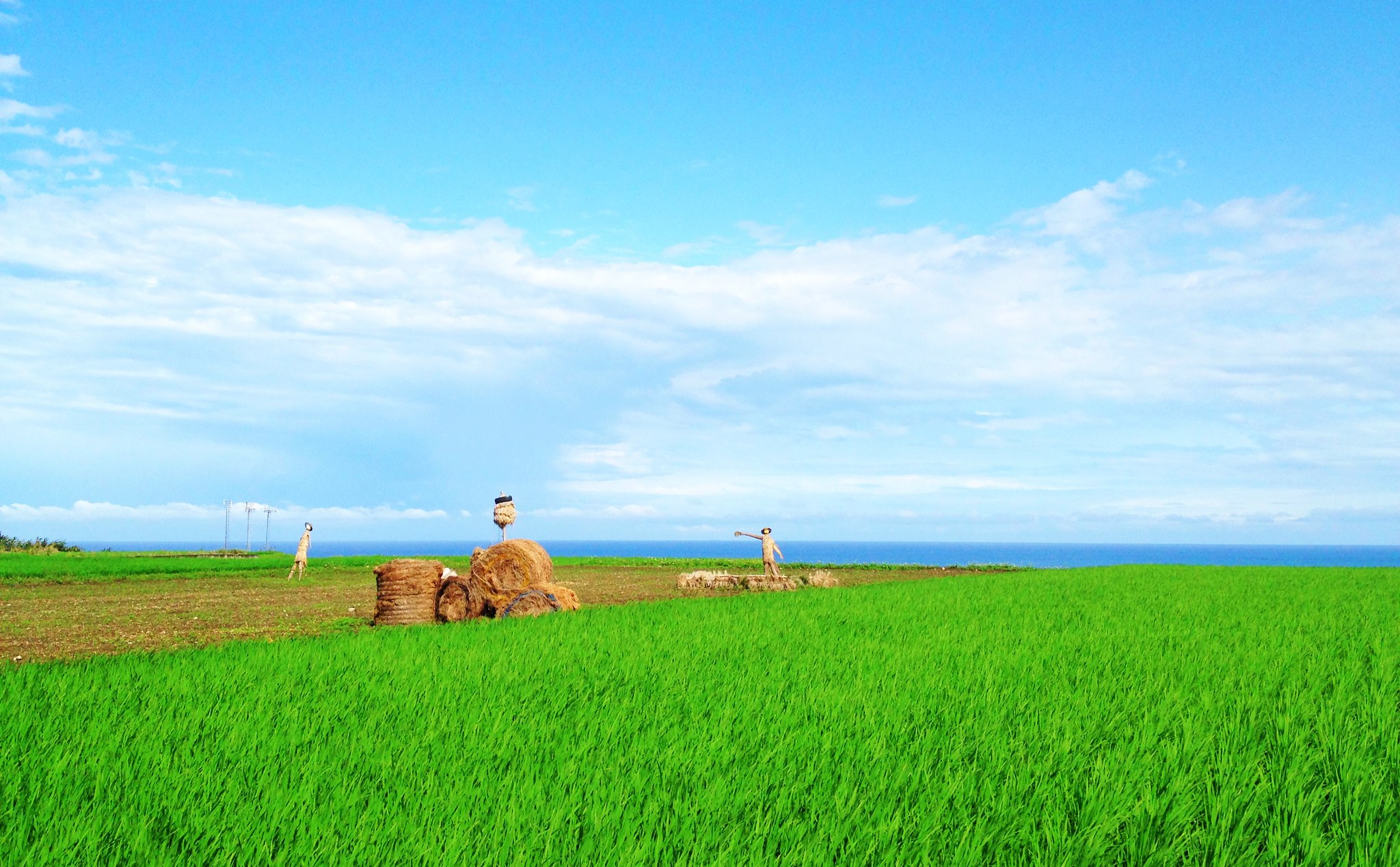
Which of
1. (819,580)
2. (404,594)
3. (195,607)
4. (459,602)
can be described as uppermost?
(404,594)

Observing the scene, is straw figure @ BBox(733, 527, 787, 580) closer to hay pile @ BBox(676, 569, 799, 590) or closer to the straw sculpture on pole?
hay pile @ BBox(676, 569, 799, 590)

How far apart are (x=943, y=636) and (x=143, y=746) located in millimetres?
6656

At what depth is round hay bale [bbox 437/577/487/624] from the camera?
1191 centimetres

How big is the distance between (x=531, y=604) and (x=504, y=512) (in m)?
3.14

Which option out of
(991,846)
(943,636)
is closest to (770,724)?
(991,846)

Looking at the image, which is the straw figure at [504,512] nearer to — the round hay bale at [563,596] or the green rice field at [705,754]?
the round hay bale at [563,596]

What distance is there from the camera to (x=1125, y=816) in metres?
2.96

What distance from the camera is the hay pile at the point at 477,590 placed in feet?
38.1

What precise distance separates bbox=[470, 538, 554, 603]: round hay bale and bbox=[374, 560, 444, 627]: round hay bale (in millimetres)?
778

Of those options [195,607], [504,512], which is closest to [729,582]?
[504,512]

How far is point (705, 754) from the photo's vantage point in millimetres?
3656

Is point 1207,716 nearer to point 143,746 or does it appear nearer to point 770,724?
point 770,724

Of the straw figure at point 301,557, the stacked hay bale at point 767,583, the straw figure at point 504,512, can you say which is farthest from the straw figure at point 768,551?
the straw figure at point 301,557

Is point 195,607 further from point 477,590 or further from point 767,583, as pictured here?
point 767,583
